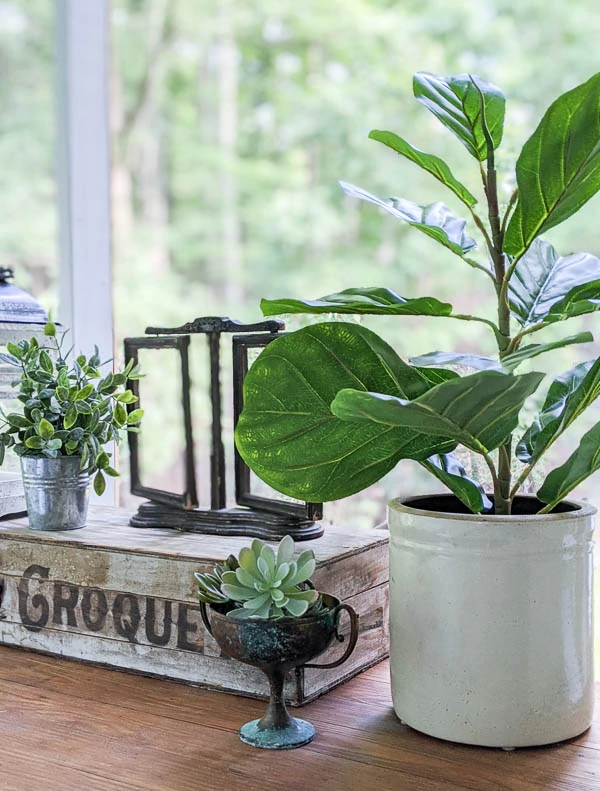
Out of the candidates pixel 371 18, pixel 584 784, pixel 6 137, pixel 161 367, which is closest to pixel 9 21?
pixel 6 137

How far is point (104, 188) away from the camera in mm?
1521

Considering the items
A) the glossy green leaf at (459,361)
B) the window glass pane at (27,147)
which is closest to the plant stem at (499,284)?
the glossy green leaf at (459,361)

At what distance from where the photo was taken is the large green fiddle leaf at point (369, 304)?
0.81 meters

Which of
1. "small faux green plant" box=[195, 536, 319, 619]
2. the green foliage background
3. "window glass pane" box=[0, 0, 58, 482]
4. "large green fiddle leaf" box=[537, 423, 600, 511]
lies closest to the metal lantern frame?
"small faux green plant" box=[195, 536, 319, 619]

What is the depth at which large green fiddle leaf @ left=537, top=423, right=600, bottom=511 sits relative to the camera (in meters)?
0.80

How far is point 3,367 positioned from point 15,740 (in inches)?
23.4

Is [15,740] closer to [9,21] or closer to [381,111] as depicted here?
[381,111]

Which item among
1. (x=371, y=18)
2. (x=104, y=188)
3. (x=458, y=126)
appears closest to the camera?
(x=458, y=126)

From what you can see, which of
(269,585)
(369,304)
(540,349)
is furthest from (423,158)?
(269,585)

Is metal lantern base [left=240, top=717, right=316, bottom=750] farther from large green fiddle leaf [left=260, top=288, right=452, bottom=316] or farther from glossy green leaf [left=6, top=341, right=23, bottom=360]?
glossy green leaf [left=6, top=341, right=23, bottom=360]

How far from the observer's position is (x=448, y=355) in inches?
29.1

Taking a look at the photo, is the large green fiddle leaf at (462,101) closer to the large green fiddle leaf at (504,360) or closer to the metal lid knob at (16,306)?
the large green fiddle leaf at (504,360)

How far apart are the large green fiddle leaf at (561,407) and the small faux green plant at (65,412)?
54 centimetres

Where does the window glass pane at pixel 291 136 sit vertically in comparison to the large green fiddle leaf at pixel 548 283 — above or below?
above
